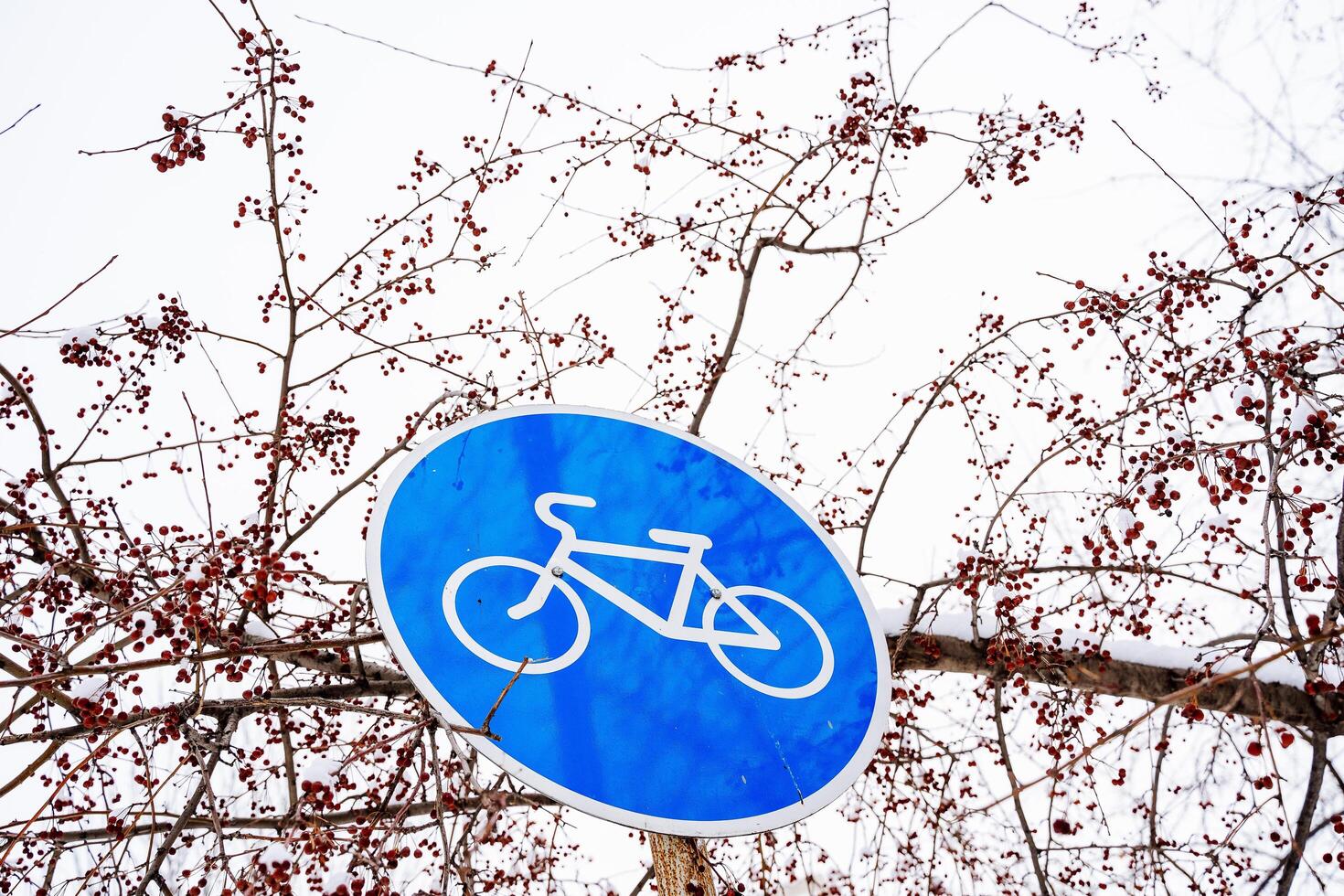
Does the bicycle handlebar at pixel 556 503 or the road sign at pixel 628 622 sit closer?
the road sign at pixel 628 622

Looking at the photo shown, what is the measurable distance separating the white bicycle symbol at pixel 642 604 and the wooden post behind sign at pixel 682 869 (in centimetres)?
34

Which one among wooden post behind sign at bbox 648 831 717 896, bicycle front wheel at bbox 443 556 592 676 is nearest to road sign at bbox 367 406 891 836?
bicycle front wheel at bbox 443 556 592 676

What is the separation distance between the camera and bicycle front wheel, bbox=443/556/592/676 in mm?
1616

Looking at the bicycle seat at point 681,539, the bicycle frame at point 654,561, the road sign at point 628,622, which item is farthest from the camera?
the bicycle seat at point 681,539

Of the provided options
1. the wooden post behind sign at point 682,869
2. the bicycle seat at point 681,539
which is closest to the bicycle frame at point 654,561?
the bicycle seat at point 681,539

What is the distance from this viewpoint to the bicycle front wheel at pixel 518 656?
1616 millimetres

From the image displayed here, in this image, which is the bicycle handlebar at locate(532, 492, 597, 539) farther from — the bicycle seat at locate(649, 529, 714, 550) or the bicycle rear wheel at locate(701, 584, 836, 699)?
the bicycle rear wheel at locate(701, 584, 836, 699)

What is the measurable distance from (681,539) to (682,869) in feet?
2.05

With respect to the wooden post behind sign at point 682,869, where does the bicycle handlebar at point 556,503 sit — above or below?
above

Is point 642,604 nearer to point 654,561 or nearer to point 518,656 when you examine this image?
point 654,561

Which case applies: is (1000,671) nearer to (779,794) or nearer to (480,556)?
(779,794)

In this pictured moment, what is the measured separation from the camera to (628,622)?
1716 millimetres

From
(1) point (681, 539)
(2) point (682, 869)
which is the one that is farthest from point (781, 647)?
(2) point (682, 869)

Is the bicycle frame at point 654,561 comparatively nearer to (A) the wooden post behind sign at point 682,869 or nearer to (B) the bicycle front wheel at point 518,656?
(B) the bicycle front wheel at point 518,656
